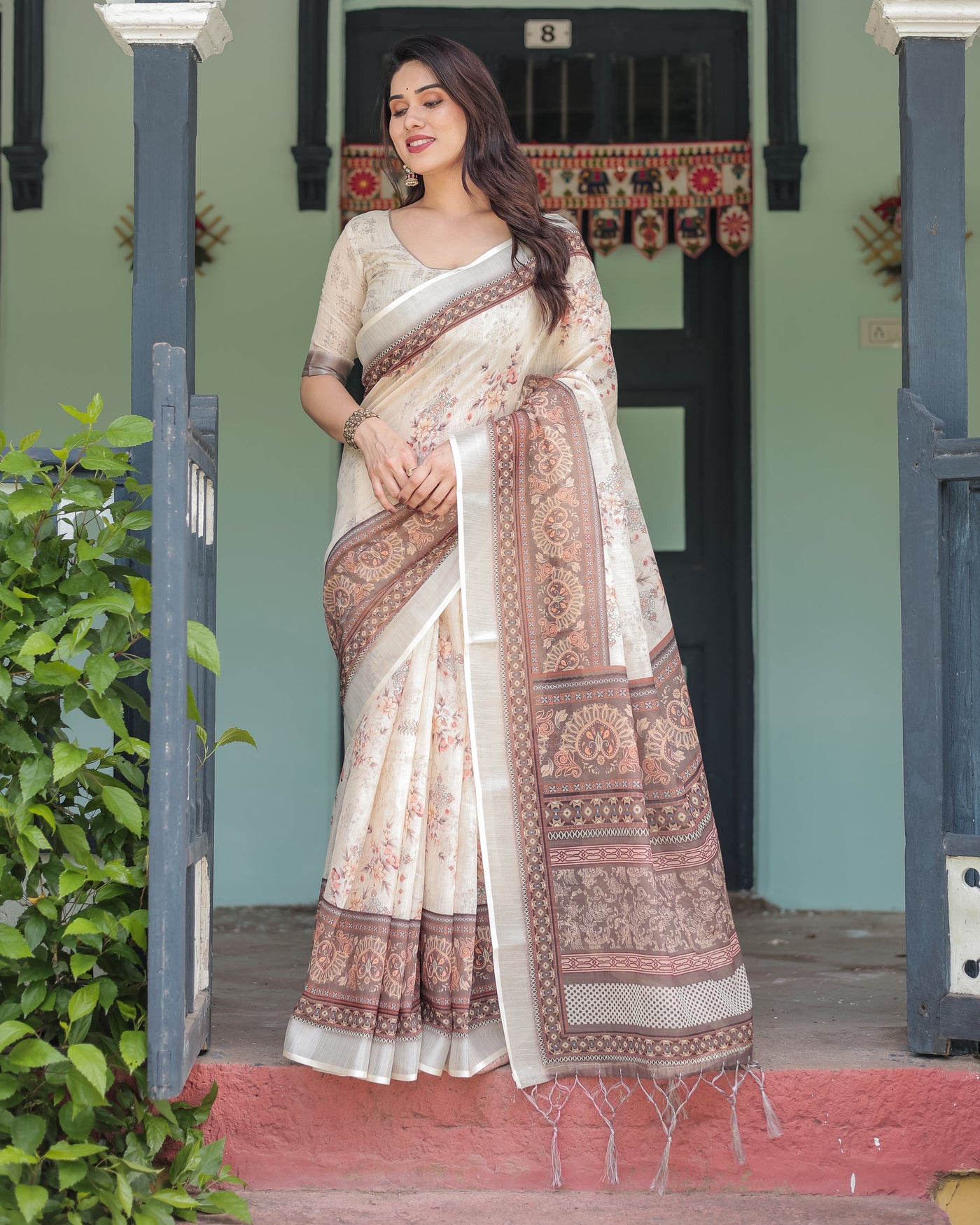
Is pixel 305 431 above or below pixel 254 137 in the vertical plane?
below

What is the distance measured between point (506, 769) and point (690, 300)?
2522 millimetres

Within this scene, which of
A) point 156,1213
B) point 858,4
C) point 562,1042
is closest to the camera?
point 156,1213

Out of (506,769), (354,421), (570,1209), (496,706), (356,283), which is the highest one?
(356,283)

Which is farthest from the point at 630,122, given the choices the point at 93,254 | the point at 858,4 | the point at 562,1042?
the point at 562,1042

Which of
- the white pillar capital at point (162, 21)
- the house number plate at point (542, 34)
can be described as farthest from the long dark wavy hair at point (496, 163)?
the house number plate at point (542, 34)

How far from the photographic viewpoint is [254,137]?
175 inches

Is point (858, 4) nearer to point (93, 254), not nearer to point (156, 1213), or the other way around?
point (93, 254)

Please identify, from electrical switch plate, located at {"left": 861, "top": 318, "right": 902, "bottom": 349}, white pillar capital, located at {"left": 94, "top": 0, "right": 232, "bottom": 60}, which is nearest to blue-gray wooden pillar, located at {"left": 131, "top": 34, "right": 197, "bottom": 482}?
white pillar capital, located at {"left": 94, "top": 0, "right": 232, "bottom": 60}

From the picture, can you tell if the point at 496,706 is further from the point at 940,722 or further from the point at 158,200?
the point at 158,200

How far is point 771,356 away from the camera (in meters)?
4.45

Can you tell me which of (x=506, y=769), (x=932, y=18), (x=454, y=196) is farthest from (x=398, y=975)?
(x=932, y=18)

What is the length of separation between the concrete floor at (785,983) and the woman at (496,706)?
9.0 inches

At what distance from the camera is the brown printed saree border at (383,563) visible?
2.60 meters

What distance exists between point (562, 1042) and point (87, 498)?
1.28 m
